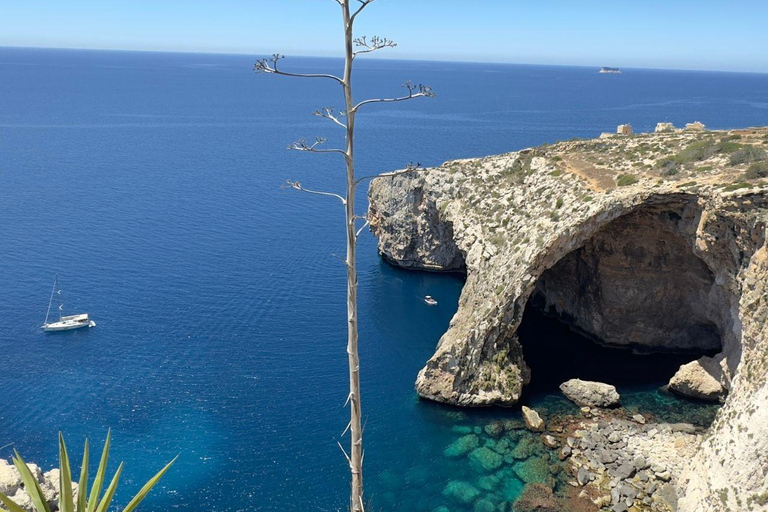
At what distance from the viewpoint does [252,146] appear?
12938cm

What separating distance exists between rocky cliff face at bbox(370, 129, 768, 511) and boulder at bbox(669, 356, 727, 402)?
500 mm

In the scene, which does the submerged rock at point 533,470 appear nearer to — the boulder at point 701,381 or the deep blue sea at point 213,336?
the deep blue sea at point 213,336

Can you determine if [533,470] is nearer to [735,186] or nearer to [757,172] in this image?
[735,186]

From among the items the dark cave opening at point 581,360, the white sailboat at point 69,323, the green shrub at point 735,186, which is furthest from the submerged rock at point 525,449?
the white sailboat at point 69,323

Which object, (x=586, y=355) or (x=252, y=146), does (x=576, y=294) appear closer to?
(x=586, y=355)

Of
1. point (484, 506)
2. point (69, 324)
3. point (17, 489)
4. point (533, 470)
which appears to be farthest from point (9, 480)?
point (69, 324)

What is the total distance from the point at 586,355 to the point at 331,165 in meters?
75.9

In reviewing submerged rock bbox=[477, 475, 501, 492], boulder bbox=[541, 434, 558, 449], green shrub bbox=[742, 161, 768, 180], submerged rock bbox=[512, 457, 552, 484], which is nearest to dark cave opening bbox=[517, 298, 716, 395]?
boulder bbox=[541, 434, 558, 449]

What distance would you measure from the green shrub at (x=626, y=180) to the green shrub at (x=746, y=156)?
5879 millimetres

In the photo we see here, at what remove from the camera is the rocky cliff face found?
30.9 metres

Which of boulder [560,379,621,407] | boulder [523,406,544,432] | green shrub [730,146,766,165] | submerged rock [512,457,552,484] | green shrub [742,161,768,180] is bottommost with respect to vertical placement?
submerged rock [512,457,552,484]

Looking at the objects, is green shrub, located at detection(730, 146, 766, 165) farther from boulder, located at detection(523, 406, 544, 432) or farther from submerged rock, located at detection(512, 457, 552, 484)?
submerged rock, located at detection(512, 457, 552, 484)

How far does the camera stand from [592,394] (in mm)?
40312

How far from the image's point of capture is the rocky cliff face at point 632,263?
→ 3089 centimetres
